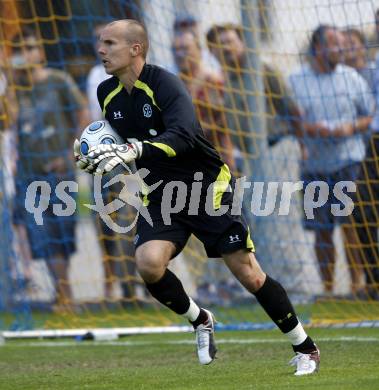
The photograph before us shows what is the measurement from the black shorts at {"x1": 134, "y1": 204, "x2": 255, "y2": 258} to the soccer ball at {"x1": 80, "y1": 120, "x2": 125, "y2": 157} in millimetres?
420

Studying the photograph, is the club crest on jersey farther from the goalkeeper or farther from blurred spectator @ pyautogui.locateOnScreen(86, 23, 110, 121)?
blurred spectator @ pyautogui.locateOnScreen(86, 23, 110, 121)

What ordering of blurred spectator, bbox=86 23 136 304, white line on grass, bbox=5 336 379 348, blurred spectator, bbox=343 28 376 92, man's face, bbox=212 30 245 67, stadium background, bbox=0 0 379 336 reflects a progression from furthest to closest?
blurred spectator, bbox=86 23 136 304, man's face, bbox=212 30 245 67, stadium background, bbox=0 0 379 336, blurred spectator, bbox=343 28 376 92, white line on grass, bbox=5 336 379 348

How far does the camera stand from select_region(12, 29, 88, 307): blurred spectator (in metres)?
9.93

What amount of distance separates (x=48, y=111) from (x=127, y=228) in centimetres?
131

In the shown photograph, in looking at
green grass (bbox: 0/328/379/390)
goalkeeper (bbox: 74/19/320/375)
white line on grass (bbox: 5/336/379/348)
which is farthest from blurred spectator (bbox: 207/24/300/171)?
goalkeeper (bbox: 74/19/320/375)

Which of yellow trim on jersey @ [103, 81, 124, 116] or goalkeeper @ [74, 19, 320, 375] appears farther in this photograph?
yellow trim on jersey @ [103, 81, 124, 116]

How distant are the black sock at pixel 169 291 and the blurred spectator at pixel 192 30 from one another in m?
3.69

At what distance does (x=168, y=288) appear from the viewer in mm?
5984

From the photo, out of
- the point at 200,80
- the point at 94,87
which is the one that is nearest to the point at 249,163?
the point at 200,80

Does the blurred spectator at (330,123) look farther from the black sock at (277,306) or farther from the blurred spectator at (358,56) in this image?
the black sock at (277,306)

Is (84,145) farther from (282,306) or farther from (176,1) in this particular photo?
(176,1)

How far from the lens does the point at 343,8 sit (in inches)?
337

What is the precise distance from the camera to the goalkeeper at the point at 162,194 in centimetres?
586

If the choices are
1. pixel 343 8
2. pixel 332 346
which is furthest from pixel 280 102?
pixel 332 346
